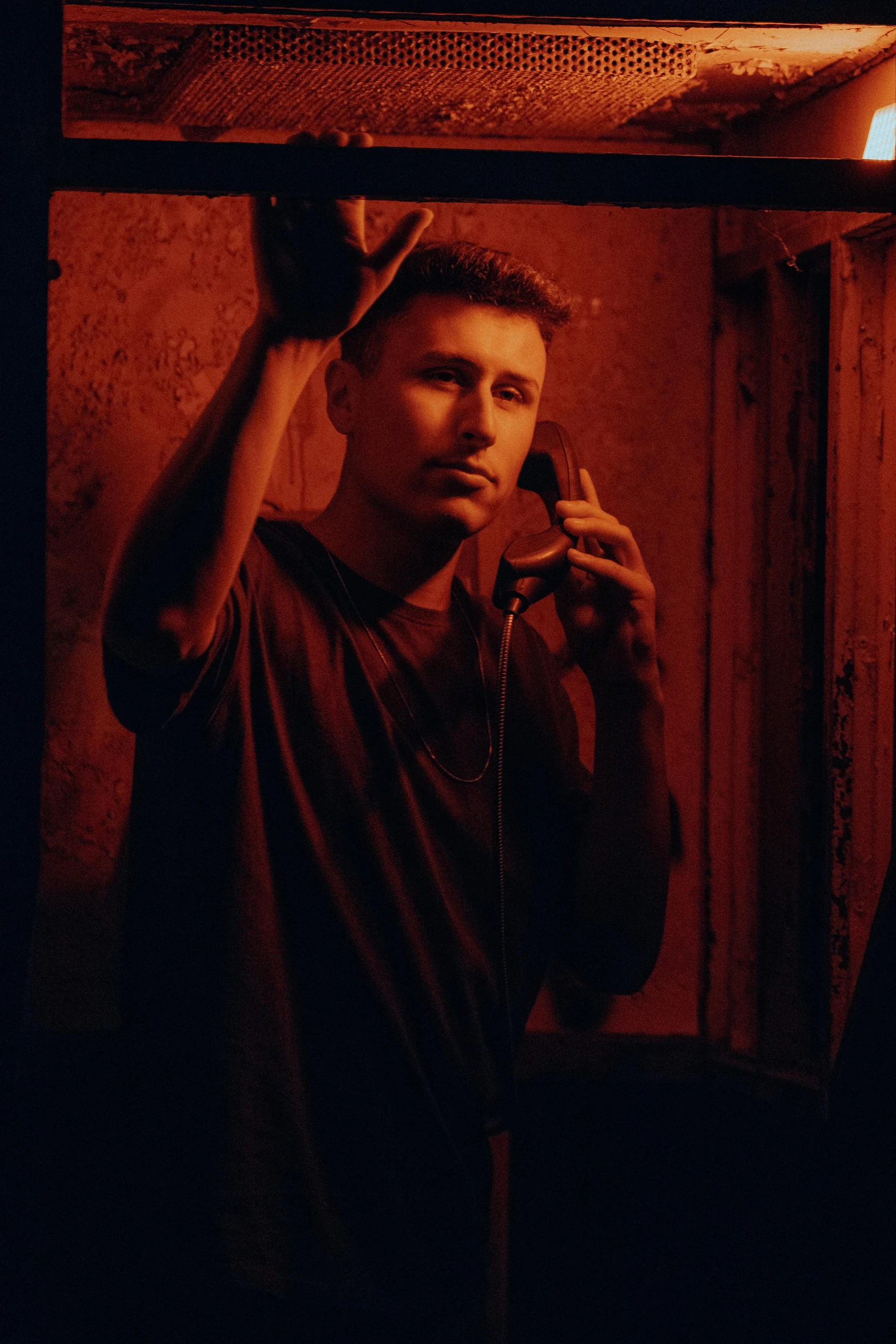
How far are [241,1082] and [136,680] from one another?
16.4 inches

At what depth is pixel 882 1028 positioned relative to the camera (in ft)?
3.91

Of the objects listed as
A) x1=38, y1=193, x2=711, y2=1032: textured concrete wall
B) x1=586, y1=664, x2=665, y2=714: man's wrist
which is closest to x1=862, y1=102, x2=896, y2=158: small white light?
x1=38, y1=193, x2=711, y2=1032: textured concrete wall

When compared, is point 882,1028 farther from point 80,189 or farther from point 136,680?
point 80,189

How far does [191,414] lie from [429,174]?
1.70 feet

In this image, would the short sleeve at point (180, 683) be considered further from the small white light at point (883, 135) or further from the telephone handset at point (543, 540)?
the small white light at point (883, 135)

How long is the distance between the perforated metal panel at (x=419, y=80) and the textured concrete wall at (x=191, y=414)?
0.34 feet

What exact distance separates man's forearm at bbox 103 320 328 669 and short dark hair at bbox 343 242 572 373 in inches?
9.6

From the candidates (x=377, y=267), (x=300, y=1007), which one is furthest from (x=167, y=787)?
(x=377, y=267)

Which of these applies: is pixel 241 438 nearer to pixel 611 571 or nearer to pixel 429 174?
pixel 429 174

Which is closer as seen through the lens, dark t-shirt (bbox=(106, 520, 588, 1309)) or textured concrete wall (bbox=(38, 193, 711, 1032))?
dark t-shirt (bbox=(106, 520, 588, 1309))

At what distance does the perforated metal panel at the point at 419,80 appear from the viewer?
1.27 metres

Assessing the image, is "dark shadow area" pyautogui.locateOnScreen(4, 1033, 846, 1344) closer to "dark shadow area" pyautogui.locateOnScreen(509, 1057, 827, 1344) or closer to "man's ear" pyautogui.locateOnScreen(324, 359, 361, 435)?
"dark shadow area" pyautogui.locateOnScreen(509, 1057, 827, 1344)

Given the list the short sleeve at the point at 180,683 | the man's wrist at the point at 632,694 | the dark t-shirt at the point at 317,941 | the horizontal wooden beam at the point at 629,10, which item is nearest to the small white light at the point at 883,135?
the horizontal wooden beam at the point at 629,10

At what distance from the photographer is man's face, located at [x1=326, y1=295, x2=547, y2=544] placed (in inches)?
52.4
